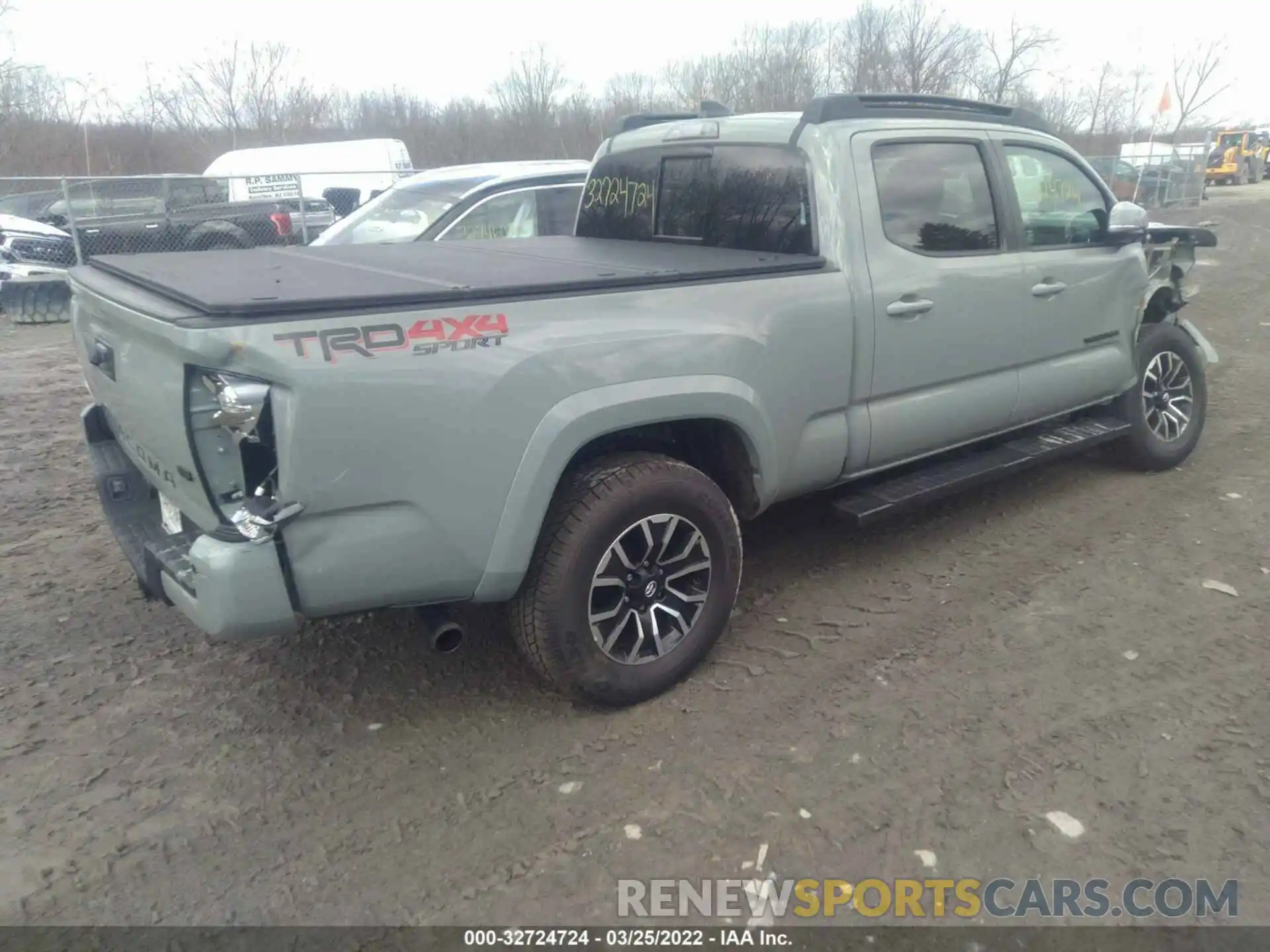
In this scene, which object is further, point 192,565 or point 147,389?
point 147,389

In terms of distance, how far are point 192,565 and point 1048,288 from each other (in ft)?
12.6

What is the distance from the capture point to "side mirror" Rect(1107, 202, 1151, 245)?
4.73m

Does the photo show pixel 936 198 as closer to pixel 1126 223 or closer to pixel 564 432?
pixel 1126 223

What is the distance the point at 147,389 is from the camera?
2.77 metres

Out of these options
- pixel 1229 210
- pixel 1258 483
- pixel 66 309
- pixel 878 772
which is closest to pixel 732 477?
pixel 878 772

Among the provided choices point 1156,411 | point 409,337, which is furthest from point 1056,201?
point 409,337

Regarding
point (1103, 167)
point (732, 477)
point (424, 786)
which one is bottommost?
point (424, 786)

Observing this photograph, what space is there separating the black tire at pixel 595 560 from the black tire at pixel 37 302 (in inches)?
401

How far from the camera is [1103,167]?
851 inches

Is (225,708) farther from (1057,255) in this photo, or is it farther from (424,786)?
(1057,255)

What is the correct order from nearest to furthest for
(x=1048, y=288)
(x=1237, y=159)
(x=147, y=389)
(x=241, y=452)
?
(x=241, y=452)
(x=147, y=389)
(x=1048, y=288)
(x=1237, y=159)

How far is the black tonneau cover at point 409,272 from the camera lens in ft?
8.65

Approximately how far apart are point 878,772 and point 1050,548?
208 cm

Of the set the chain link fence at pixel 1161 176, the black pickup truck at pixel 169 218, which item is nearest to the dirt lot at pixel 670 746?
the black pickup truck at pixel 169 218
